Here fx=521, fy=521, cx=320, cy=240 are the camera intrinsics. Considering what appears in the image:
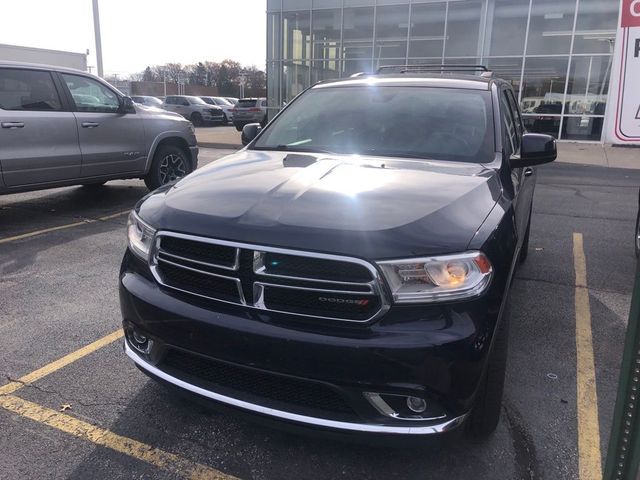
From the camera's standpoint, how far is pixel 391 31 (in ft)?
66.1

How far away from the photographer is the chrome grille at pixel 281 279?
6.68 feet

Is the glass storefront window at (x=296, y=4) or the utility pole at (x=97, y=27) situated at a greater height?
the glass storefront window at (x=296, y=4)

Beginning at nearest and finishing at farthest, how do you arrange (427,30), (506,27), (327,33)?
(506,27) < (427,30) < (327,33)

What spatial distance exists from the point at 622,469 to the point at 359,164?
1.91m

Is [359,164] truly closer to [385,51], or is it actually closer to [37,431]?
[37,431]

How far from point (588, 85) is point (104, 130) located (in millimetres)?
16375

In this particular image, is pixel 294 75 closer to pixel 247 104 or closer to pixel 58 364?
pixel 247 104

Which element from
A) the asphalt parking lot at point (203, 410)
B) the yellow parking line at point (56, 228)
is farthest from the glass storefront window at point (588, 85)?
the yellow parking line at point (56, 228)

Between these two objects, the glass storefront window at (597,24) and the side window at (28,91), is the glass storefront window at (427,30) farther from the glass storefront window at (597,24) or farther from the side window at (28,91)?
the side window at (28,91)

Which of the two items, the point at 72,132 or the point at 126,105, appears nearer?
the point at 72,132

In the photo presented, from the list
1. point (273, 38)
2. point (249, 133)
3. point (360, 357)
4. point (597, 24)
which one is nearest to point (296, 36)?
Result: point (273, 38)

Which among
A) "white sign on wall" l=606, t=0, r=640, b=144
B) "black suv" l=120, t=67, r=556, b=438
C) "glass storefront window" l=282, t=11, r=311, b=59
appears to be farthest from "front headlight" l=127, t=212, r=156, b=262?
"glass storefront window" l=282, t=11, r=311, b=59

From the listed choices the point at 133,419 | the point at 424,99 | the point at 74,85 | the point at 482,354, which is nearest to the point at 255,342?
the point at 482,354

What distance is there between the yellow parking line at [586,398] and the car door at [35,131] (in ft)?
19.9
